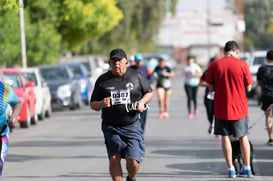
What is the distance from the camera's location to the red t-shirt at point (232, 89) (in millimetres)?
12461

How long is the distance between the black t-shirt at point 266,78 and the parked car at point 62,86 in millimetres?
A: 15846

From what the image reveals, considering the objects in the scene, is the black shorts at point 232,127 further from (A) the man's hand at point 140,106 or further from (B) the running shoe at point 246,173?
(A) the man's hand at point 140,106

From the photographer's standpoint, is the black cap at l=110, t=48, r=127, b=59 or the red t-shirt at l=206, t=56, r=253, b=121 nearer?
the black cap at l=110, t=48, r=127, b=59

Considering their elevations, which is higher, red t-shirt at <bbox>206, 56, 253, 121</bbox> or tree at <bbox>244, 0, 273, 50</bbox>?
red t-shirt at <bbox>206, 56, 253, 121</bbox>

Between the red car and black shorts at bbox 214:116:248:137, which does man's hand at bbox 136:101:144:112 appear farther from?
the red car

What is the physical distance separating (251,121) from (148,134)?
4111 millimetres

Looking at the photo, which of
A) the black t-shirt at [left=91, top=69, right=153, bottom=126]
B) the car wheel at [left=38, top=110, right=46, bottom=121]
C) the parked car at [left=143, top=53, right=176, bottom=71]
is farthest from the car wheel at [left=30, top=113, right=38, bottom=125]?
the black t-shirt at [left=91, top=69, right=153, bottom=126]

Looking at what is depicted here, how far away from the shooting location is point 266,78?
16406mm

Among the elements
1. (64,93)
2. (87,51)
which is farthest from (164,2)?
(64,93)

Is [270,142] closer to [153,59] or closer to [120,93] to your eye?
[120,93]

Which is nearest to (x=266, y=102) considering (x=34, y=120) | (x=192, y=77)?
(x=192, y=77)

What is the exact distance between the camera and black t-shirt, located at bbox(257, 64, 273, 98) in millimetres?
16328

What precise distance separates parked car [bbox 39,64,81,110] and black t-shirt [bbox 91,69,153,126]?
21.3m

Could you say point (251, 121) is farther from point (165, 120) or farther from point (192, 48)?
point (192, 48)
